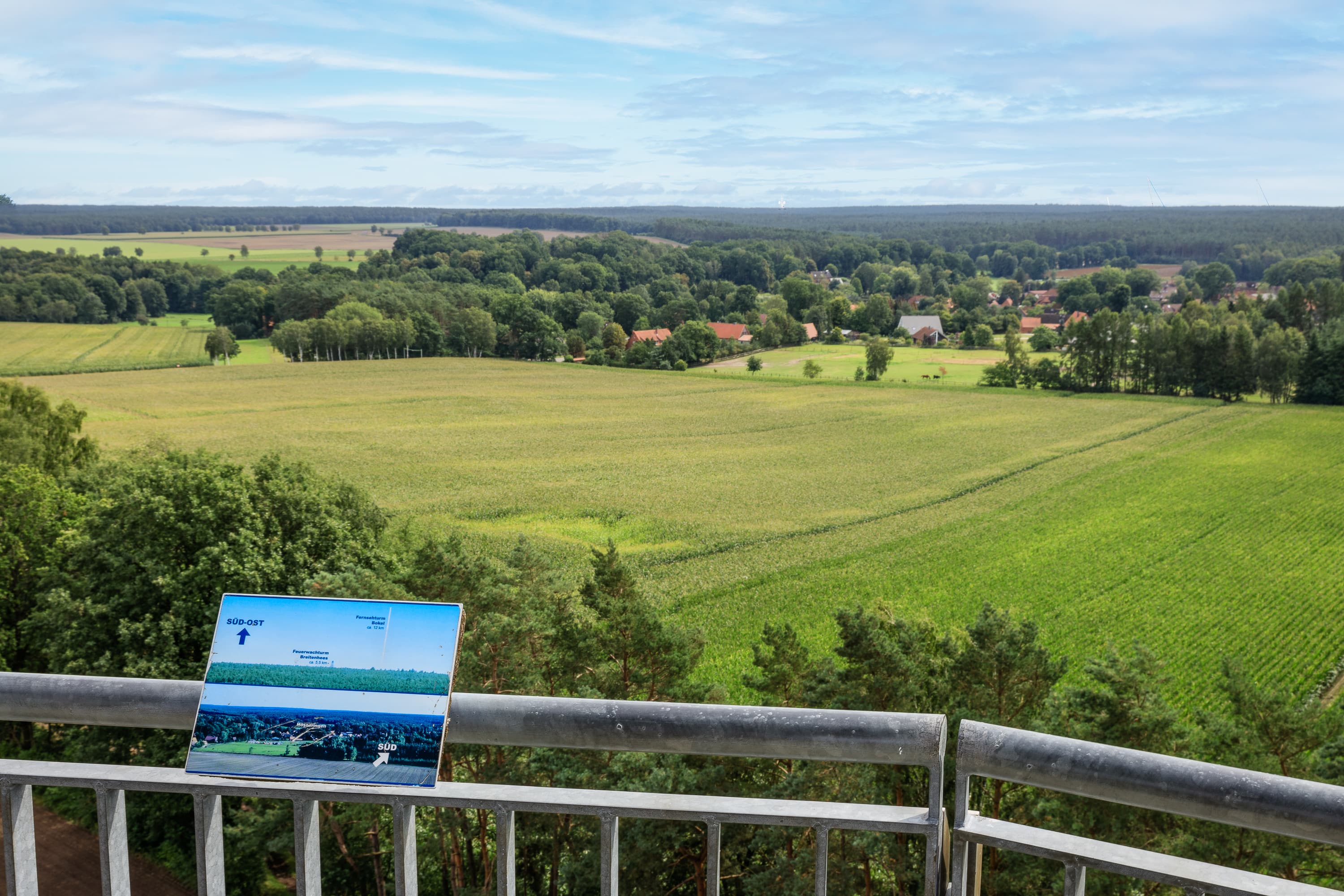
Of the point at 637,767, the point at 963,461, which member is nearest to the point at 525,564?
the point at 637,767

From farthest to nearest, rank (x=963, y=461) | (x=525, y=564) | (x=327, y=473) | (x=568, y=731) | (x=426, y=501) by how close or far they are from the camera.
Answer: (x=963, y=461) < (x=327, y=473) < (x=426, y=501) < (x=525, y=564) < (x=568, y=731)

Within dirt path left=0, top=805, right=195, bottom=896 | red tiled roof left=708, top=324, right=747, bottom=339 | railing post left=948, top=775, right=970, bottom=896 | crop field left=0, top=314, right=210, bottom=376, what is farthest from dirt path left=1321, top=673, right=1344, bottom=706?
red tiled roof left=708, top=324, right=747, bottom=339

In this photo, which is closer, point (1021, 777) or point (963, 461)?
point (1021, 777)

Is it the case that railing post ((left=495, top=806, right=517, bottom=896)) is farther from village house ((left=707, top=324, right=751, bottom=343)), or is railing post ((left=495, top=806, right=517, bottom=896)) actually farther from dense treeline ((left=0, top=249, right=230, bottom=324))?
dense treeline ((left=0, top=249, right=230, bottom=324))

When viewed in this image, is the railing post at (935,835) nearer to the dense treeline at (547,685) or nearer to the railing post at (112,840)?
the dense treeline at (547,685)

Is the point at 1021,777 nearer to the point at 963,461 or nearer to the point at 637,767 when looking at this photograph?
the point at 637,767

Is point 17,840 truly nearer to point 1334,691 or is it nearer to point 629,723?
point 629,723
